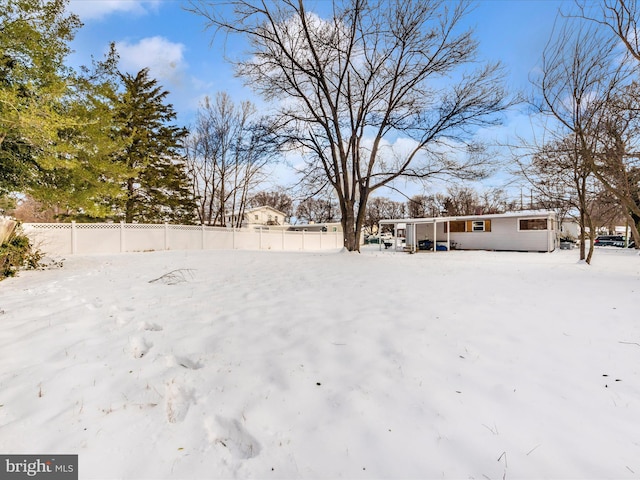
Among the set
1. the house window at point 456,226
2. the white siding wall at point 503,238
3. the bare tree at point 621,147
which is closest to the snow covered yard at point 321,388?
the bare tree at point 621,147

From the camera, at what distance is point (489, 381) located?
2137mm

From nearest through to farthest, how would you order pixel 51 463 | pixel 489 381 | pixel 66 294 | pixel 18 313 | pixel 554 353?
1. pixel 51 463
2. pixel 489 381
3. pixel 554 353
4. pixel 18 313
5. pixel 66 294

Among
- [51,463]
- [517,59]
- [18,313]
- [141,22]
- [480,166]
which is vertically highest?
[141,22]

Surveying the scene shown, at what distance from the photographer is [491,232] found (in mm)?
19891

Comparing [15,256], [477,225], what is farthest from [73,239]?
[477,225]

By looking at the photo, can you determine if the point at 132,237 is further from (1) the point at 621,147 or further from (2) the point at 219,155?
(1) the point at 621,147

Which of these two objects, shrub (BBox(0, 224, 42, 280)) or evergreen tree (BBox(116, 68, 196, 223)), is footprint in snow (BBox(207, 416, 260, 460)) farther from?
evergreen tree (BBox(116, 68, 196, 223))

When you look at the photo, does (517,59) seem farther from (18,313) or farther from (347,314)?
(18,313)

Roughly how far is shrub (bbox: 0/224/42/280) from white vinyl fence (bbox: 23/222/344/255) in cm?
73

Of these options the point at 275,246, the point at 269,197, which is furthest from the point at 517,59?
Result: the point at 269,197

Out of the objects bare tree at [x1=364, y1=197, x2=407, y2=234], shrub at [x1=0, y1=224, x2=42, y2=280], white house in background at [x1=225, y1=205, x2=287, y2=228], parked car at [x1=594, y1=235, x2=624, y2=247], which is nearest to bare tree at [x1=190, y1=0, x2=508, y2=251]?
shrub at [x1=0, y1=224, x2=42, y2=280]

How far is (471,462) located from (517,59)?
447 inches

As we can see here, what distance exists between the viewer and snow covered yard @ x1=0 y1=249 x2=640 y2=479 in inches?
58.6

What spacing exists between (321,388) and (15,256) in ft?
23.0
